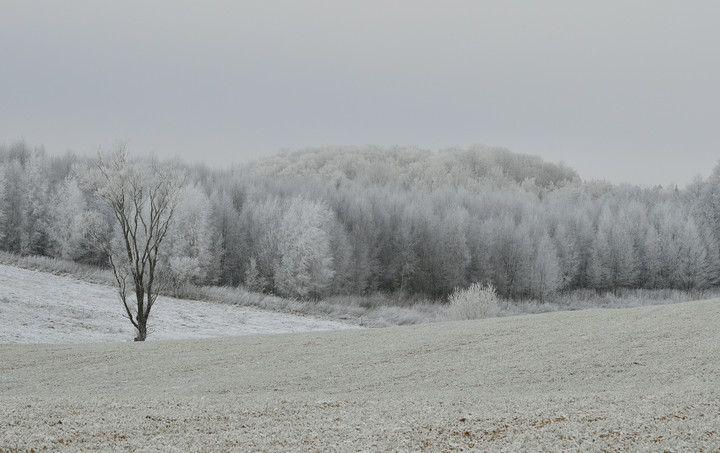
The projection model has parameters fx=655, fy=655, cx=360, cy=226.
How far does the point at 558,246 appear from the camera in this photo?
71812 millimetres

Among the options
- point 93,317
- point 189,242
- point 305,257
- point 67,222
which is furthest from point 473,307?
point 67,222

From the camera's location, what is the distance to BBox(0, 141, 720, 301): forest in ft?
185

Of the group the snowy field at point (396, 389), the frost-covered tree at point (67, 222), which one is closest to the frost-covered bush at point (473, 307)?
the snowy field at point (396, 389)

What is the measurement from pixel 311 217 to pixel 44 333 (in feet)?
95.6

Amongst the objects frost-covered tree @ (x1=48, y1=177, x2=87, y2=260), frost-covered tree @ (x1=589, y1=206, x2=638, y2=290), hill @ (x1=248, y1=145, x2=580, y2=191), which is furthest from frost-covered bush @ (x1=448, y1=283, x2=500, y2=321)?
hill @ (x1=248, y1=145, x2=580, y2=191)

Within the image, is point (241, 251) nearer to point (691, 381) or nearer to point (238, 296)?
point (238, 296)

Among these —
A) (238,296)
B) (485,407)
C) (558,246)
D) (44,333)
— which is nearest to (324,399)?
(485,407)

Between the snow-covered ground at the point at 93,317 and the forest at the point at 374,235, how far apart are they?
19.8 ft

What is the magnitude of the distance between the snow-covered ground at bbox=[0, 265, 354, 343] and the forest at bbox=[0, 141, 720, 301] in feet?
19.8

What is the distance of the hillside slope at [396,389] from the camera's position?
27.2ft

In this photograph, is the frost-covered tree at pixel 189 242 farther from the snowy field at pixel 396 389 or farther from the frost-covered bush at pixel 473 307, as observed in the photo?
the snowy field at pixel 396 389

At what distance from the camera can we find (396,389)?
13.9 m

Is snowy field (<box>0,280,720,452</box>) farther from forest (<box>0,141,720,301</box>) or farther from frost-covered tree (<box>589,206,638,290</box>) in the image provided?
frost-covered tree (<box>589,206,638,290</box>)

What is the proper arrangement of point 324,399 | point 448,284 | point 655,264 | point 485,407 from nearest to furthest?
point 485,407 < point 324,399 < point 448,284 < point 655,264
